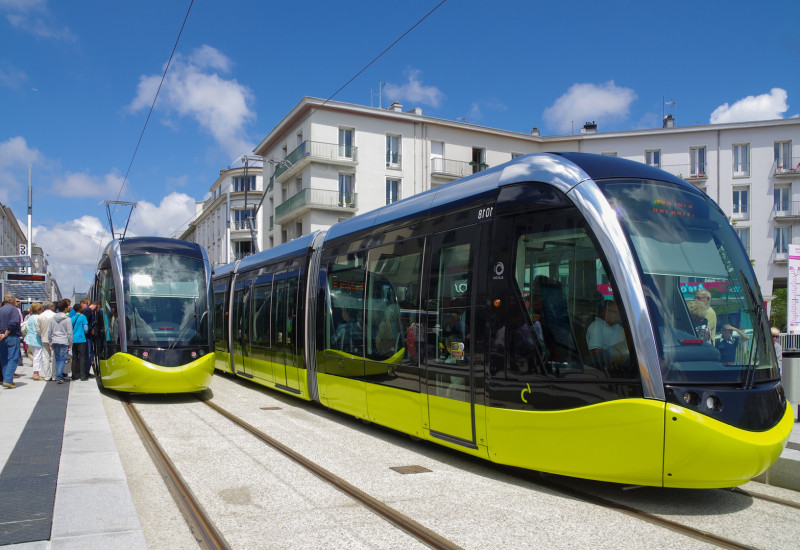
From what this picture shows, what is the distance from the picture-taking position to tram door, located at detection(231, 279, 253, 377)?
1417 centimetres

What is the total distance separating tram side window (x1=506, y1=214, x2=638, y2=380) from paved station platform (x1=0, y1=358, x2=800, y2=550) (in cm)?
245

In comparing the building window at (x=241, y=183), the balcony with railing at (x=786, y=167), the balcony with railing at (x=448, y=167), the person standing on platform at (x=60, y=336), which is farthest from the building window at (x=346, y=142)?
the balcony with railing at (x=786, y=167)

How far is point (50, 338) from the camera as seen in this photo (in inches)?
516

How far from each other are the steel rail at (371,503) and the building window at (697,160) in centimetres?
4004

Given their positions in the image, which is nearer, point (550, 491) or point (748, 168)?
point (550, 491)

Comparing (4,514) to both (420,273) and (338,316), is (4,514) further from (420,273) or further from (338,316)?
(338,316)

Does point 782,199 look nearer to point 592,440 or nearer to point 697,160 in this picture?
point 697,160

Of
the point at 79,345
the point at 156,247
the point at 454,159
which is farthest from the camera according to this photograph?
the point at 454,159

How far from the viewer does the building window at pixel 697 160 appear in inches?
1639

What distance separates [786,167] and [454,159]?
21.5 m

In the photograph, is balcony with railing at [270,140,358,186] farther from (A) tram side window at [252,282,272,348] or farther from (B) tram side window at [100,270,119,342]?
(B) tram side window at [100,270,119,342]

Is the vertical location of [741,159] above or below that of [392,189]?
Result: above

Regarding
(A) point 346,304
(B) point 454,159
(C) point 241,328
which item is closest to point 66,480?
(A) point 346,304

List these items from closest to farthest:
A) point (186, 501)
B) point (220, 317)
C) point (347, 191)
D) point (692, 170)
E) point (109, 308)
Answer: point (186, 501), point (109, 308), point (220, 317), point (347, 191), point (692, 170)
